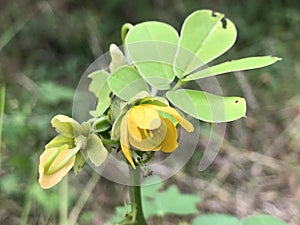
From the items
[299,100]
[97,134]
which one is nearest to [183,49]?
[97,134]

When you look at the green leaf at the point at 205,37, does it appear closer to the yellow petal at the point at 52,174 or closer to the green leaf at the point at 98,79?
the green leaf at the point at 98,79

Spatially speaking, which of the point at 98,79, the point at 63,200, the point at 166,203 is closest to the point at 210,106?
the point at 98,79

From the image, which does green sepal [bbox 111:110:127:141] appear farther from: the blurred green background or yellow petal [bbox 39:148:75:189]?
the blurred green background

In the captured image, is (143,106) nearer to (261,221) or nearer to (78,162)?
(78,162)

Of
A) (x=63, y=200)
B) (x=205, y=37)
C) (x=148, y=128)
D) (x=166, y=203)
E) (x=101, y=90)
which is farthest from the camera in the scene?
(x=63, y=200)

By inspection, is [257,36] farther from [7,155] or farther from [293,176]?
[7,155]

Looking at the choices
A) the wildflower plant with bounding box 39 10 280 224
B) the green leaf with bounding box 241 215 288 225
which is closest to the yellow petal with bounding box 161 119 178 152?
the wildflower plant with bounding box 39 10 280 224
